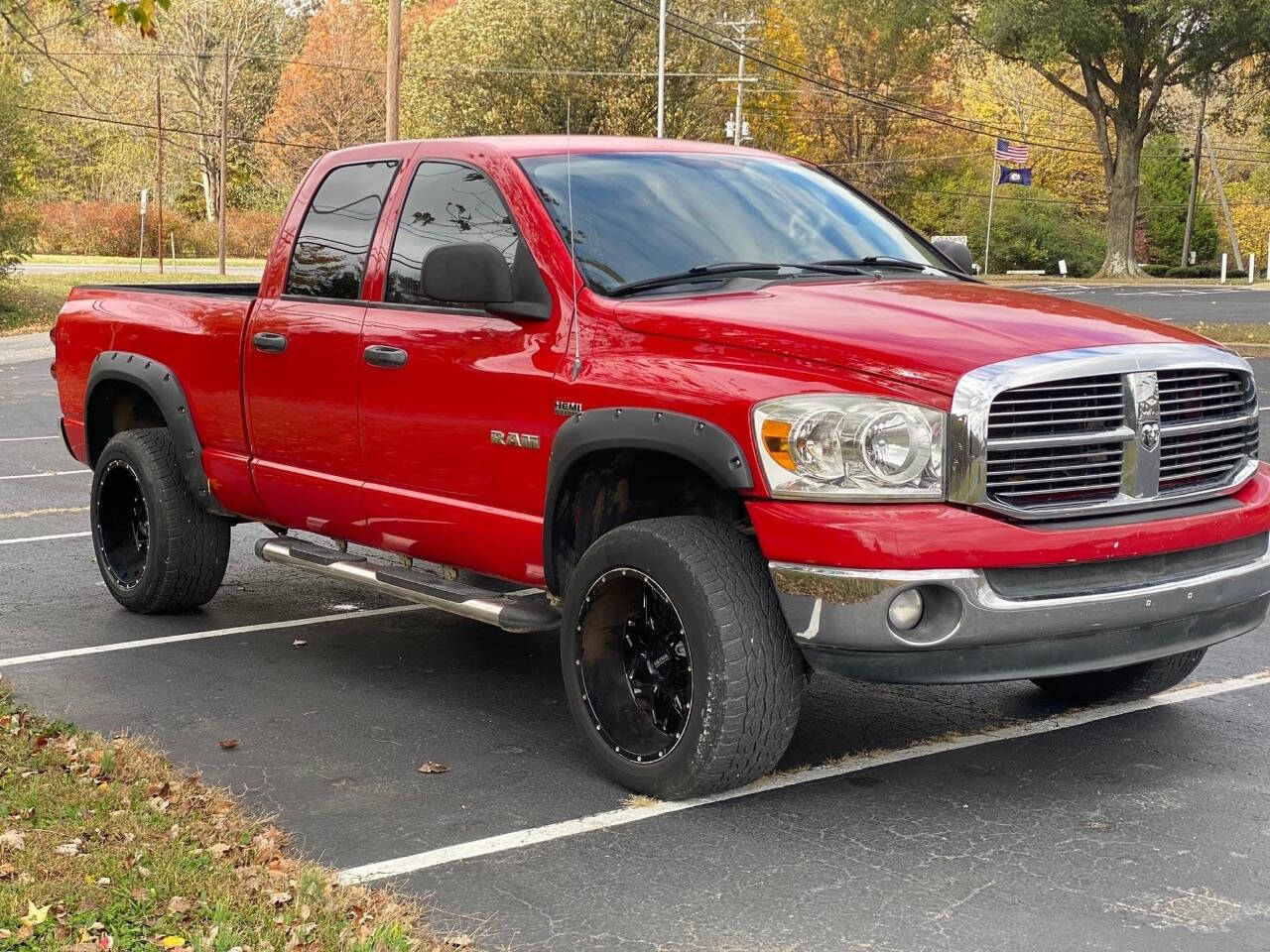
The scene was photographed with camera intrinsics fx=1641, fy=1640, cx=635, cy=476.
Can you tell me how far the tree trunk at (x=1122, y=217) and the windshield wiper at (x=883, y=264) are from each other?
54631 mm

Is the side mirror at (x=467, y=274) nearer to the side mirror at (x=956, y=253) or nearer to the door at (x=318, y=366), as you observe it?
the door at (x=318, y=366)

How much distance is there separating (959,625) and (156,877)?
2232 mm

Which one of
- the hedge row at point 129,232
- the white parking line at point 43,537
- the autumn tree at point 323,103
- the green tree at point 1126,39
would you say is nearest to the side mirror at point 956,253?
the white parking line at point 43,537

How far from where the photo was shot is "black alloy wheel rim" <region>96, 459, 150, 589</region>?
780 centimetres

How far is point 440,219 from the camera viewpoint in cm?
610

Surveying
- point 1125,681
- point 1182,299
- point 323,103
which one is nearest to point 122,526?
point 1125,681

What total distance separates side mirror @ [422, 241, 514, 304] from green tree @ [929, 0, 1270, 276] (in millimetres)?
44081

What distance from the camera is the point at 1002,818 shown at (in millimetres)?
4879

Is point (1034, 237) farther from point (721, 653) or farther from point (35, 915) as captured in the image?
point (35, 915)

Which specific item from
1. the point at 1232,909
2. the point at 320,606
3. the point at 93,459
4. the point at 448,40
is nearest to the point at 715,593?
the point at 1232,909

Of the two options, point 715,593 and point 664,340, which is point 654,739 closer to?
point 715,593

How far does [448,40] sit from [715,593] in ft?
197

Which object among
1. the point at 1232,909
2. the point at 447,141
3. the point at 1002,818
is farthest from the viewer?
the point at 447,141

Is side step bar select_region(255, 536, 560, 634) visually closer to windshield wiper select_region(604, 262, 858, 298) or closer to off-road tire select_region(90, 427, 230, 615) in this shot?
off-road tire select_region(90, 427, 230, 615)
